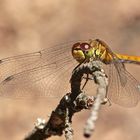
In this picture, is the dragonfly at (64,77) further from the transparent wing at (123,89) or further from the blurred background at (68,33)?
the blurred background at (68,33)

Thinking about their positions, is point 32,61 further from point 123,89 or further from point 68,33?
point 68,33

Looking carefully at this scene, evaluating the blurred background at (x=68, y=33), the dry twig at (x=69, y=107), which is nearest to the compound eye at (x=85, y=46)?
the dry twig at (x=69, y=107)

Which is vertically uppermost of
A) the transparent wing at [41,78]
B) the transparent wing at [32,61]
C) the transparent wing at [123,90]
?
the transparent wing at [32,61]

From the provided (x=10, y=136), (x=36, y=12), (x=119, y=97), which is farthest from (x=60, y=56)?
(x=36, y=12)

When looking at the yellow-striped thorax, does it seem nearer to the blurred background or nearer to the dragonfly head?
the dragonfly head

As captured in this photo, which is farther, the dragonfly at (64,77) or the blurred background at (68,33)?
the blurred background at (68,33)

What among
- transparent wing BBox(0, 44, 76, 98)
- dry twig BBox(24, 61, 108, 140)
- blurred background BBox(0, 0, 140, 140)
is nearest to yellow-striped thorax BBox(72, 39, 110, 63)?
transparent wing BBox(0, 44, 76, 98)

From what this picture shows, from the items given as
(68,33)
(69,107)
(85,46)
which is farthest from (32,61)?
(68,33)

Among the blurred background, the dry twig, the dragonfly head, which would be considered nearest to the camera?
the dry twig
